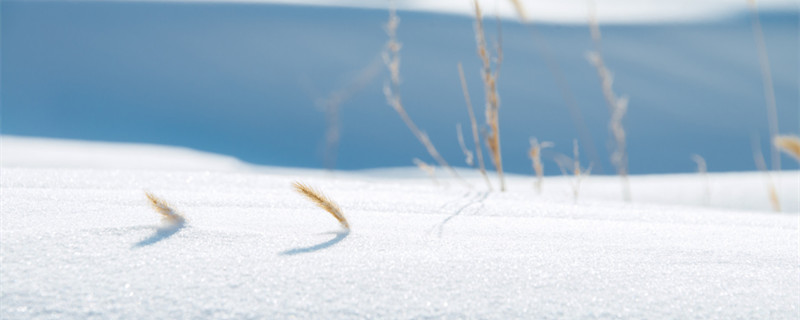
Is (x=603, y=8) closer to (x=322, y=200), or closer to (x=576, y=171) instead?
(x=576, y=171)

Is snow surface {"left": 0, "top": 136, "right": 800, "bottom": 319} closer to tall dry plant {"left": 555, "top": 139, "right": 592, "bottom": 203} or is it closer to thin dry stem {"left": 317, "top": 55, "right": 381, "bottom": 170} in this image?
tall dry plant {"left": 555, "top": 139, "right": 592, "bottom": 203}

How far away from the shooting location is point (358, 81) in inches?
183

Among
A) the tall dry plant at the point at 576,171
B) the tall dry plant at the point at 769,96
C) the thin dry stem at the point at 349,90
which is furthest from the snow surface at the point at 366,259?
the thin dry stem at the point at 349,90

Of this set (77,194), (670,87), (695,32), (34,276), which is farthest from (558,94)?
(34,276)

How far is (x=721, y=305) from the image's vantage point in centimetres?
72

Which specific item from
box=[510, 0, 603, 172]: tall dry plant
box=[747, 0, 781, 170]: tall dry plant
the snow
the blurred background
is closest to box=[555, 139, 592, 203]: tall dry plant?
box=[510, 0, 603, 172]: tall dry plant

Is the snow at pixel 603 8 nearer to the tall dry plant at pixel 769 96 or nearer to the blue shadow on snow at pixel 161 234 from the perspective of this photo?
the tall dry plant at pixel 769 96

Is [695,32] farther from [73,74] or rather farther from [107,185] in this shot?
[107,185]

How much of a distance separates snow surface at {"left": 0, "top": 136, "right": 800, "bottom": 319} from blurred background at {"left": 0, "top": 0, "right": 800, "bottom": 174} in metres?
3.04

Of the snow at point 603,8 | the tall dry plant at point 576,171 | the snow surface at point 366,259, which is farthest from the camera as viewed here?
the snow at point 603,8

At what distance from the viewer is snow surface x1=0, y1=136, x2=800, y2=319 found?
2.16 feet

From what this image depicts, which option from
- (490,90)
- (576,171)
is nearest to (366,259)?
(576,171)

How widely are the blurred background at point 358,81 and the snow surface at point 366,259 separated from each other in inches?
120

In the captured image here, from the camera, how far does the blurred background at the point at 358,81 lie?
4.46m
